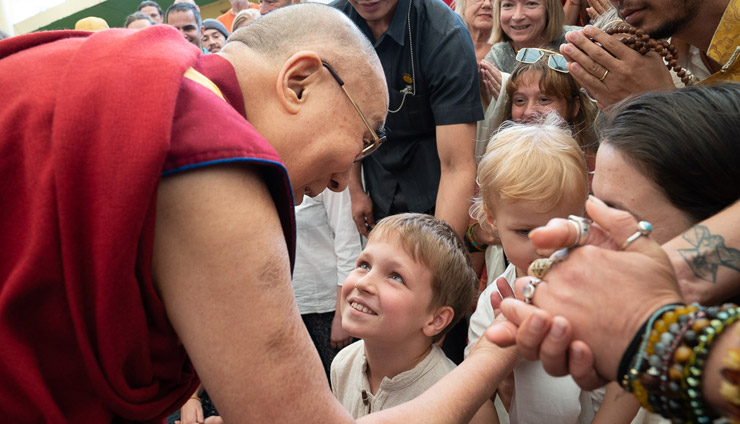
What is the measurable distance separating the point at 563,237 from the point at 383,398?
1233 millimetres

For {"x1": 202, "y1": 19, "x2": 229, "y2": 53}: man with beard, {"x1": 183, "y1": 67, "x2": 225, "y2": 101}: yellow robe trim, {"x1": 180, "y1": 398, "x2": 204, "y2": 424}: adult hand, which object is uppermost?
{"x1": 183, "y1": 67, "x2": 225, "y2": 101}: yellow robe trim

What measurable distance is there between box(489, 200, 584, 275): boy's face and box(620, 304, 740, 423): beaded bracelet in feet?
3.64

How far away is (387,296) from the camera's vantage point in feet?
7.39

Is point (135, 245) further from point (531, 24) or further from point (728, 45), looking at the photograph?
point (531, 24)

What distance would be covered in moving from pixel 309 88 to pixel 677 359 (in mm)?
1025

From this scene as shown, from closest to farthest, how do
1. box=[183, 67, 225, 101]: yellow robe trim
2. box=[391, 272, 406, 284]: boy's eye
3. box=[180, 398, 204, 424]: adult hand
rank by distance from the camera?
1. box=[183, 67, 225, 101]: yellow robe trim
2. box=[391, 272, 406, 284]: boy's eye
3. box=[180, 398, 204, 424]: adult hand

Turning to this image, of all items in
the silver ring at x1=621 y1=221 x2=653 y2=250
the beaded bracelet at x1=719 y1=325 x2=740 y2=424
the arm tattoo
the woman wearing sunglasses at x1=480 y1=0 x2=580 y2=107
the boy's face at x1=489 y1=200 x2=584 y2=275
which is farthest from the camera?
the woman wearing sunglasses at x1=480 y1=0 x2=580 y2=107

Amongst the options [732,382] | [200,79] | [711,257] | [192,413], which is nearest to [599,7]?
[711,257]

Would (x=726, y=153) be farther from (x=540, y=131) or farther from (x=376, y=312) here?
(x=376, y=312)

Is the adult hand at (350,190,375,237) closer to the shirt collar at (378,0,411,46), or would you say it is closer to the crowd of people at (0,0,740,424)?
the shirt collar at (378,0,411,46)

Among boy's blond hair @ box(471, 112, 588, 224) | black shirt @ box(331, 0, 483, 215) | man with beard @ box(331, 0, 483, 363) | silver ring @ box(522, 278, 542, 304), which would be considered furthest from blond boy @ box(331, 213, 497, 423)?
Result: silver ring @ box(522, 278, 542, 304)

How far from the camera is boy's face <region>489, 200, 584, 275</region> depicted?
221 cm

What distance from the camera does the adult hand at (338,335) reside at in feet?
10.8

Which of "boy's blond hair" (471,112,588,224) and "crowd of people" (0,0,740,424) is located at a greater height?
"crowd of people" (0,0,740,424)
